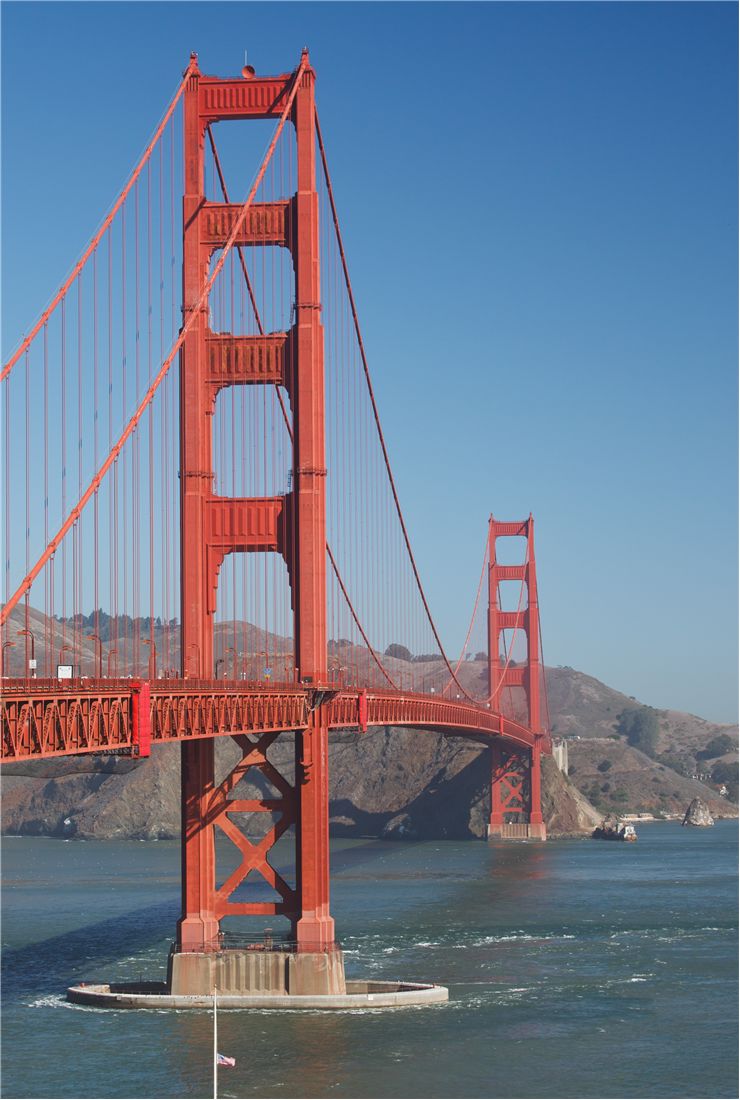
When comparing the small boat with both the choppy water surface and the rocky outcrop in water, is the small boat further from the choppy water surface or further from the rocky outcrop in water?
the choppy water surface

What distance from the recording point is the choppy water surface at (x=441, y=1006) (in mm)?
41625

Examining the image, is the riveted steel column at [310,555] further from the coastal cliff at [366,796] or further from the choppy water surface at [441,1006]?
the coastal cliff at [366,796]

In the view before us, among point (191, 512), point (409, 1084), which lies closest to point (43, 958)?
point (191, 512)

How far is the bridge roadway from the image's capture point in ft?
95.1

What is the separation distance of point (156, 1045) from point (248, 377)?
19.6 m

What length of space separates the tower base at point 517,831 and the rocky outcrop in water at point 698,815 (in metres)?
29.8

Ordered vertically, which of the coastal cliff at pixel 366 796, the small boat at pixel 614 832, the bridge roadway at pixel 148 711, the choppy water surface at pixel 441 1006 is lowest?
the choppy water surface at pixel 441 1006

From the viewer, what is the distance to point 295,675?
5244 centimetres

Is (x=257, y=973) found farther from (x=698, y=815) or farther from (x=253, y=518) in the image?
(x=698, y=815)

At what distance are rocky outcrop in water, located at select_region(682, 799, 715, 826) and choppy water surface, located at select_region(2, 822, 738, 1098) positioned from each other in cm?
6609

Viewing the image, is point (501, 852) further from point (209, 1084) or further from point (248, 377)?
point (209, 1084)

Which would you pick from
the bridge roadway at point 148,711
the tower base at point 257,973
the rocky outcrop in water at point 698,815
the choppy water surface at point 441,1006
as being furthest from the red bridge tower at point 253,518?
the rocky outcrop in water at point 698,815

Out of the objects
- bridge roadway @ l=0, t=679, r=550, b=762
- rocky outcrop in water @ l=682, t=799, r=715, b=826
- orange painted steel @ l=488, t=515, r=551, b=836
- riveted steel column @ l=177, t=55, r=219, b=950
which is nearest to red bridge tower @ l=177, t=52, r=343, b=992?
riveted steel column @ l=177, t=55, r=219, b=950

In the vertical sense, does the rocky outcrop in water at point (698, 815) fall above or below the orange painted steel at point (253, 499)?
below
